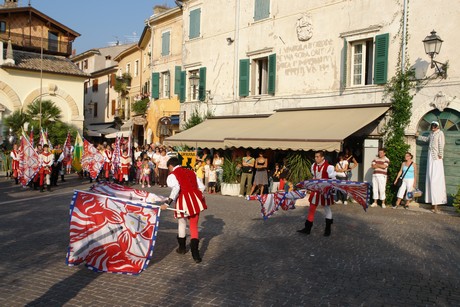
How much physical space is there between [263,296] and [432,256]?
3873 millimetres

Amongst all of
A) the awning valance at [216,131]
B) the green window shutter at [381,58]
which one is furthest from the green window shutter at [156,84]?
the green window shutter at [381,58]

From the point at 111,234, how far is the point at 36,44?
3637cm

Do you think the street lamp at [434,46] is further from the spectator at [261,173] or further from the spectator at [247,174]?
the spectator at [247,174]

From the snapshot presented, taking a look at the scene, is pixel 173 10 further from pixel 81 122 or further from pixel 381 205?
pixel 381 205

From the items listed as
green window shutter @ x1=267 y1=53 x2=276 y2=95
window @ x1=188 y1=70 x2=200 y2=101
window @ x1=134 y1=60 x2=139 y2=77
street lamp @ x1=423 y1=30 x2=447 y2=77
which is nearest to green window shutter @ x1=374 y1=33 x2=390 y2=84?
street lamp @ x1=423 y1=30 x2=447 y2=77

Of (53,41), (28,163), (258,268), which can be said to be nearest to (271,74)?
(28,163)

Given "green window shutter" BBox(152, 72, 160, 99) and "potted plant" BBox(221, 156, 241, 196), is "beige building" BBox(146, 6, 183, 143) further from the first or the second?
"potted plant" BBox(221, 156, 241, 196)

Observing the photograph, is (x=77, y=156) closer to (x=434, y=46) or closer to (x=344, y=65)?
(x=344, y=65)

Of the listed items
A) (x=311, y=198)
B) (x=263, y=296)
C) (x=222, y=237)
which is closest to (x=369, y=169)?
(x=311, y=198)

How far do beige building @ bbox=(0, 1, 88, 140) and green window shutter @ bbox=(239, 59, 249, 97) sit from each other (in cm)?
1679

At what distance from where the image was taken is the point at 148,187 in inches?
808

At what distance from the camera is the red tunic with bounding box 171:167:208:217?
7.66 m

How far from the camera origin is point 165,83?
28.4 metres

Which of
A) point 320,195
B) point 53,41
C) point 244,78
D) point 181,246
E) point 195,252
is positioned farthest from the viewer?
point 53,41
